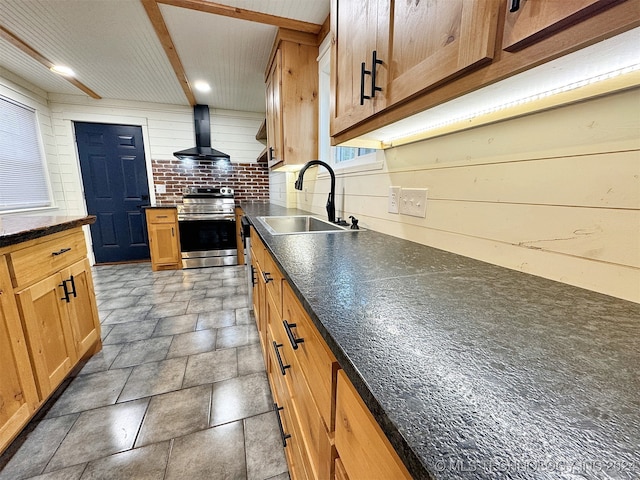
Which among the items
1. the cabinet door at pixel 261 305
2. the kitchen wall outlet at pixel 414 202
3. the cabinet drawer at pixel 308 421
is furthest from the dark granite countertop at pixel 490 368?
the cabinet door at pixel 261 305

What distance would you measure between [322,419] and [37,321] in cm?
149

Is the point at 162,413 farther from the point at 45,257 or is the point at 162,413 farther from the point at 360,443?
the point at 360,443

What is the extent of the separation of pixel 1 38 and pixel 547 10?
12.3 ft

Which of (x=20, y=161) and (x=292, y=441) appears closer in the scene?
(x=292, y=441)

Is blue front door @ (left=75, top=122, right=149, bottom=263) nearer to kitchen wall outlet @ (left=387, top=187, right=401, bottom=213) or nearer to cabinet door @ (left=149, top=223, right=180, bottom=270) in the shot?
cabinet door @ (left=149, top=223, right=180, bottom=270)

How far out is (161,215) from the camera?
11.8ft

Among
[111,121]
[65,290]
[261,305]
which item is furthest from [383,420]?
[111,121]

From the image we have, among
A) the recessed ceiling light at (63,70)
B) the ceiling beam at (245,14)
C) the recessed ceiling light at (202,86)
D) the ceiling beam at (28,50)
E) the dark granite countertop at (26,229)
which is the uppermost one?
the recessed ceiling light at (202,86)

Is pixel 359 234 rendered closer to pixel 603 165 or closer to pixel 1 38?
pixel 603 165

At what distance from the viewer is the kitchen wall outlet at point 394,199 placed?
1.28 metres

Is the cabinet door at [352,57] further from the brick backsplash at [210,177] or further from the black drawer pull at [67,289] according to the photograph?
the brick backsplash at [210,177]

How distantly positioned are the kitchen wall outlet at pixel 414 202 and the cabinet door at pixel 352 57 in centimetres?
40

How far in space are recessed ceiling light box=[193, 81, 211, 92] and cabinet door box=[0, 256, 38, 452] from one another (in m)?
2.86

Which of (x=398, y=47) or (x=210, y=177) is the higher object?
(x=398, y=47)
